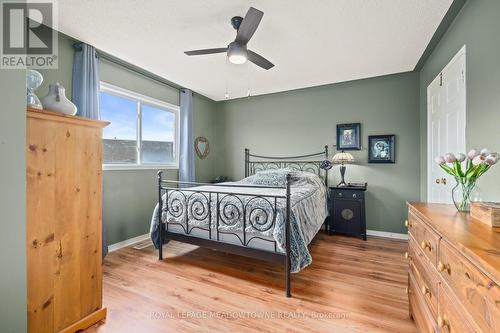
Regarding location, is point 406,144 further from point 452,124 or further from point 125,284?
point 125,284

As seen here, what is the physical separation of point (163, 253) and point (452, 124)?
3.69 meters

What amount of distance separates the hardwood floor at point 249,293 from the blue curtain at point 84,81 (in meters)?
0.87

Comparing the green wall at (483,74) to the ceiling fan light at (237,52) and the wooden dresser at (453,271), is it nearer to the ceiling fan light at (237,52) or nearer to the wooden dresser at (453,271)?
the wooden dresser at (453,271)

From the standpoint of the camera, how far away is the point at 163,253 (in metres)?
2.92

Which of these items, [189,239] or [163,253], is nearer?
[189,239]

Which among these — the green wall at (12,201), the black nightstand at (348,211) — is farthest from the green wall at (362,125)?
the green wall at (12,201)

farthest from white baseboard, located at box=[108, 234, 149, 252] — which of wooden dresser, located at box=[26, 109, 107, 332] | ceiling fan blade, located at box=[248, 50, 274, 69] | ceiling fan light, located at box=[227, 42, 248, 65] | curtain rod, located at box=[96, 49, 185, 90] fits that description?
ceiling fan blade, located at box=[248, 50, 274, 69]

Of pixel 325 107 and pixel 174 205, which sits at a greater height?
pixel 325 107

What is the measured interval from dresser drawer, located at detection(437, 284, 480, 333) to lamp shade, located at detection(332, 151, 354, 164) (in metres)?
2.75

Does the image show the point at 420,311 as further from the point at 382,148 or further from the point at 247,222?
the point at 382,148

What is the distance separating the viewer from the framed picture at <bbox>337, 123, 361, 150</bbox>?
3.77m

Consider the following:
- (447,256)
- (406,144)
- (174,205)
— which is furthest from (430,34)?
(174,205)

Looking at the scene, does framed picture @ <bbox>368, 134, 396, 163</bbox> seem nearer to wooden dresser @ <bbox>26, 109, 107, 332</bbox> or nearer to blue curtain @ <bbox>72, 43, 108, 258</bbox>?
wooden dresser @ <bbox>26, 109, 107, 332</bbox>

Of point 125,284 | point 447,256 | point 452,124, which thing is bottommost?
point 125,284
